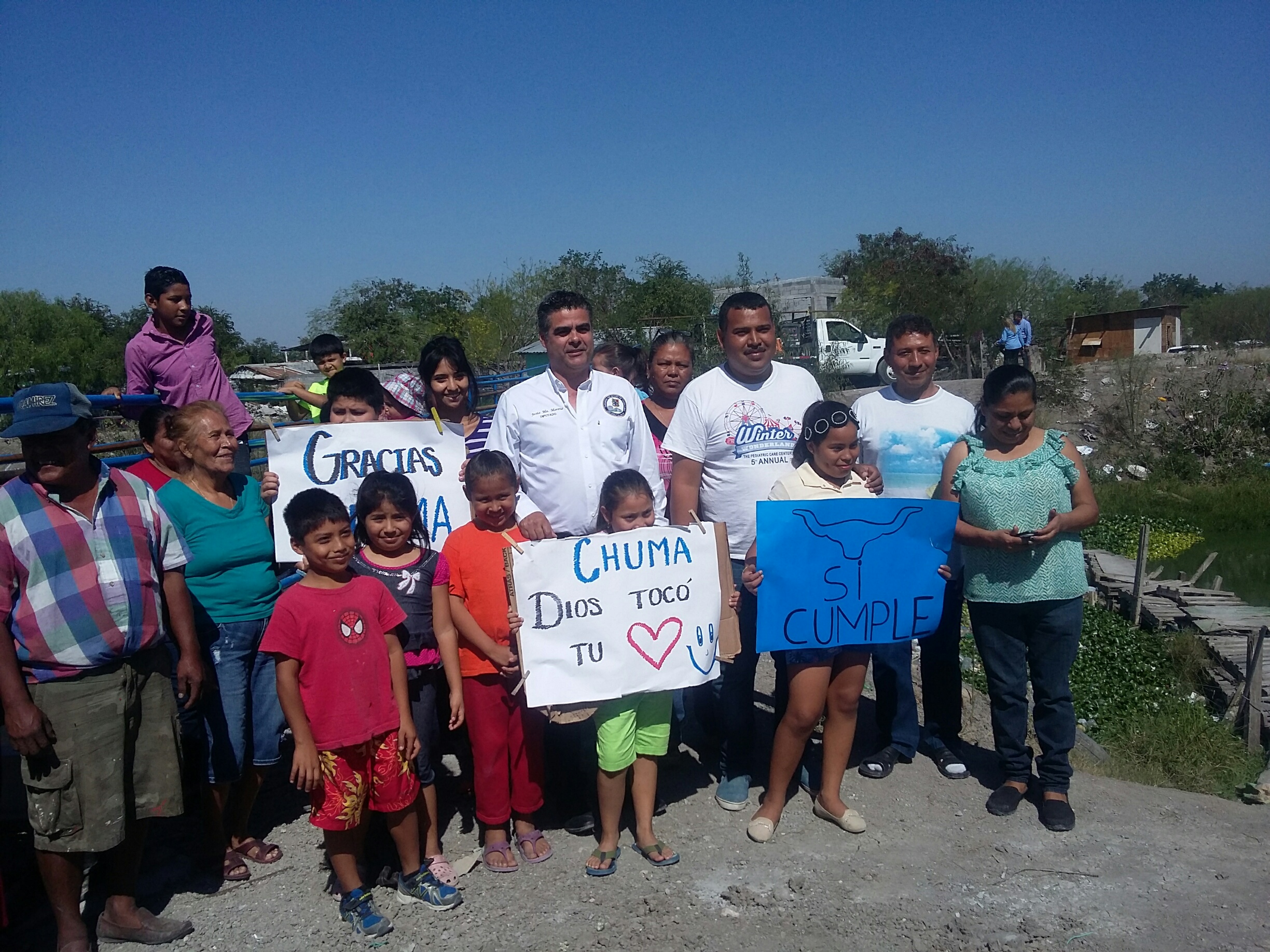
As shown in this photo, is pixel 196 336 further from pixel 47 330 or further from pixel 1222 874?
pixel 47 330

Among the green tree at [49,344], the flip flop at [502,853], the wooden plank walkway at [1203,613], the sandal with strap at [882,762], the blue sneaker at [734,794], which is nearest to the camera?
the flip flop at [502,853]

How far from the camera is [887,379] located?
22328mm

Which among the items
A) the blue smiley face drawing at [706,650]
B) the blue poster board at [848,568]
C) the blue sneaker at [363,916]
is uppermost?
the blue poster board at [848,568]

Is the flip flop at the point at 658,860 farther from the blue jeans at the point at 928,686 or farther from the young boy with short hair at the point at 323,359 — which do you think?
the young boy with short hair at the point at 323,359

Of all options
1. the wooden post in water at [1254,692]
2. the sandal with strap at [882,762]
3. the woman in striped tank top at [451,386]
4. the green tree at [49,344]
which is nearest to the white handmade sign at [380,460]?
the woman in striped tank top at [451,386]

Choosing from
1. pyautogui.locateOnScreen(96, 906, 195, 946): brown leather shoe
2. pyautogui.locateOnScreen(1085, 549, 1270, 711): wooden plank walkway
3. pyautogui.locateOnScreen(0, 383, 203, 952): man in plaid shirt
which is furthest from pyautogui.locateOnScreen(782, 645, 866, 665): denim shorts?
pyautogui.locateOnScreen(1085, 549, 1270, 711): wooden plank walkway

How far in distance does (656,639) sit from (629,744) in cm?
47

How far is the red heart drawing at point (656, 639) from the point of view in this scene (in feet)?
12.4

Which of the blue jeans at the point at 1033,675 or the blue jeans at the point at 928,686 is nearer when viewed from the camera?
the blue jeans at the point at 1033,675

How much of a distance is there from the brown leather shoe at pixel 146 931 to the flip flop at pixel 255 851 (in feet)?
1.67

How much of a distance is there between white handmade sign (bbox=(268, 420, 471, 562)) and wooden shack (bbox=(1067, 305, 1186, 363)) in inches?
1417

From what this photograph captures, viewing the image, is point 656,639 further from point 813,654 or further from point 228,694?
point 228,694

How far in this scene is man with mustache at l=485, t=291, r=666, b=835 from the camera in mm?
4113

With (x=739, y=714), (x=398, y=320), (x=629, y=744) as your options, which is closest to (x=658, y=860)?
(x=629, y=744)
